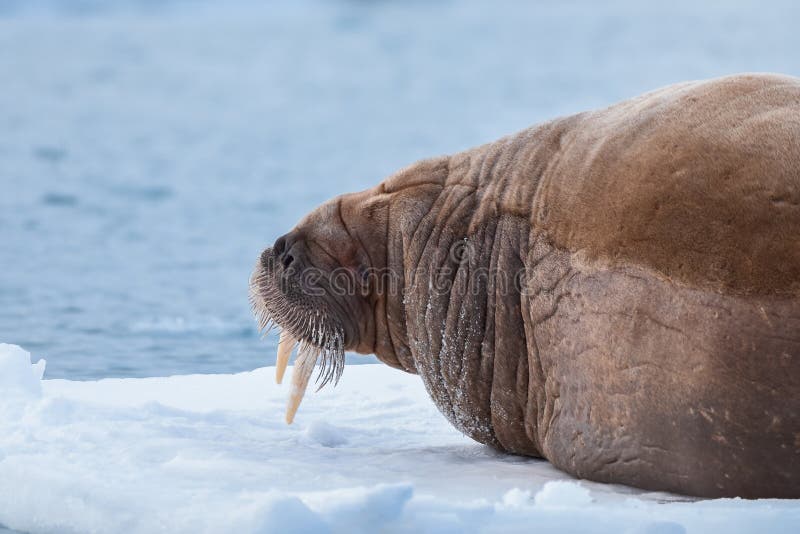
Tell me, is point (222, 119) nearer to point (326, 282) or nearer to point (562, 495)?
point (326, 282)

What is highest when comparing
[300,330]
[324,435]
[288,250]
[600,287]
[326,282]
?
[600,287]

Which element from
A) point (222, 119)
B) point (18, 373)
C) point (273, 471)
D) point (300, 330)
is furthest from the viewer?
point (222, 119)

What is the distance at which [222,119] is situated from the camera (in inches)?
834

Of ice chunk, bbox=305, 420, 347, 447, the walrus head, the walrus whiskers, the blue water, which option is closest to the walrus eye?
the walrus head

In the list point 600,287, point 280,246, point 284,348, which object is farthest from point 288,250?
point 600,287

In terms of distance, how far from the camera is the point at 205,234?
11625mm

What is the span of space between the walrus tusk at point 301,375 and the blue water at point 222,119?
175 centimetres

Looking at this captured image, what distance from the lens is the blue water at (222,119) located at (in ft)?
28.0

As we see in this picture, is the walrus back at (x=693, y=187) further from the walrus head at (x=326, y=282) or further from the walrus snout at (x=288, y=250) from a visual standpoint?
the walrus snout at (x=288, y=250)

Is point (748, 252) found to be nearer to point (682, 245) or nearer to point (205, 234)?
point (682, 245)

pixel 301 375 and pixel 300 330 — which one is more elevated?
pixel 300 330

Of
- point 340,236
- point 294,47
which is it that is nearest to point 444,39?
point 294,47

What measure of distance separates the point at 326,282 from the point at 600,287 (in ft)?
4.40

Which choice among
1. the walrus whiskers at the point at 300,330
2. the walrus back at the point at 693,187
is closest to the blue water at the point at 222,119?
the walrus whiskers at the point at 300,330
